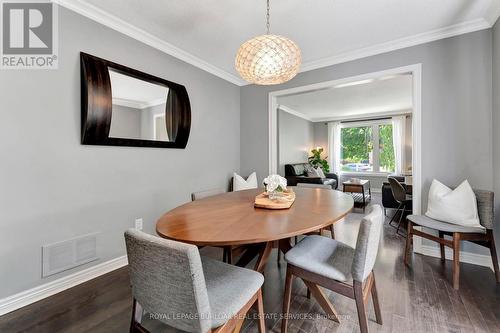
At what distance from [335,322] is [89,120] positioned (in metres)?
2.46

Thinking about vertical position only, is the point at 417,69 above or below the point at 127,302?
above

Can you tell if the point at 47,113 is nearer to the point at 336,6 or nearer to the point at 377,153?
the point at 336,6

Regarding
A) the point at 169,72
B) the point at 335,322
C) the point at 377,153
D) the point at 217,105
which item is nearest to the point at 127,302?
the point at 335,322

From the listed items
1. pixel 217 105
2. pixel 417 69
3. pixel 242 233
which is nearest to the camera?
pixel 242 233

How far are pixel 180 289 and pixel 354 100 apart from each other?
5617mm

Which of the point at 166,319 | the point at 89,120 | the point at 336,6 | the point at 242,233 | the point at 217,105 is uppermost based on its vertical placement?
the point at 336,6

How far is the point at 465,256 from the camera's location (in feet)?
7.55

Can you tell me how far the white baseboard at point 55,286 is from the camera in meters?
1.61

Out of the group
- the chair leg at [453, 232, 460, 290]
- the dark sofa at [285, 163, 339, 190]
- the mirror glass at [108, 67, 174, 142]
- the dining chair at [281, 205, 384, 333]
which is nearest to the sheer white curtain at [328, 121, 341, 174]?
the dark sofa at [285, 163, 339, 190]

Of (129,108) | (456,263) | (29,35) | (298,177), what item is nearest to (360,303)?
(456,263)

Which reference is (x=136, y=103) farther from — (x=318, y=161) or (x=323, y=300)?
(x=318, y=161)

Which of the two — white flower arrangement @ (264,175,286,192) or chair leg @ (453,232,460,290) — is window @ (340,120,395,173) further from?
white flower arrangement @ (264,175,286,192)

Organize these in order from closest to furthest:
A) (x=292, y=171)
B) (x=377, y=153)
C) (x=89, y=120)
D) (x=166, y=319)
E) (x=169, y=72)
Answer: (x=166, y=319) → (x=89, y=120) → (x=169, y=72) → (x=292, y=171) → (x=377, y=153)

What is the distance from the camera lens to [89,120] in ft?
6.40
